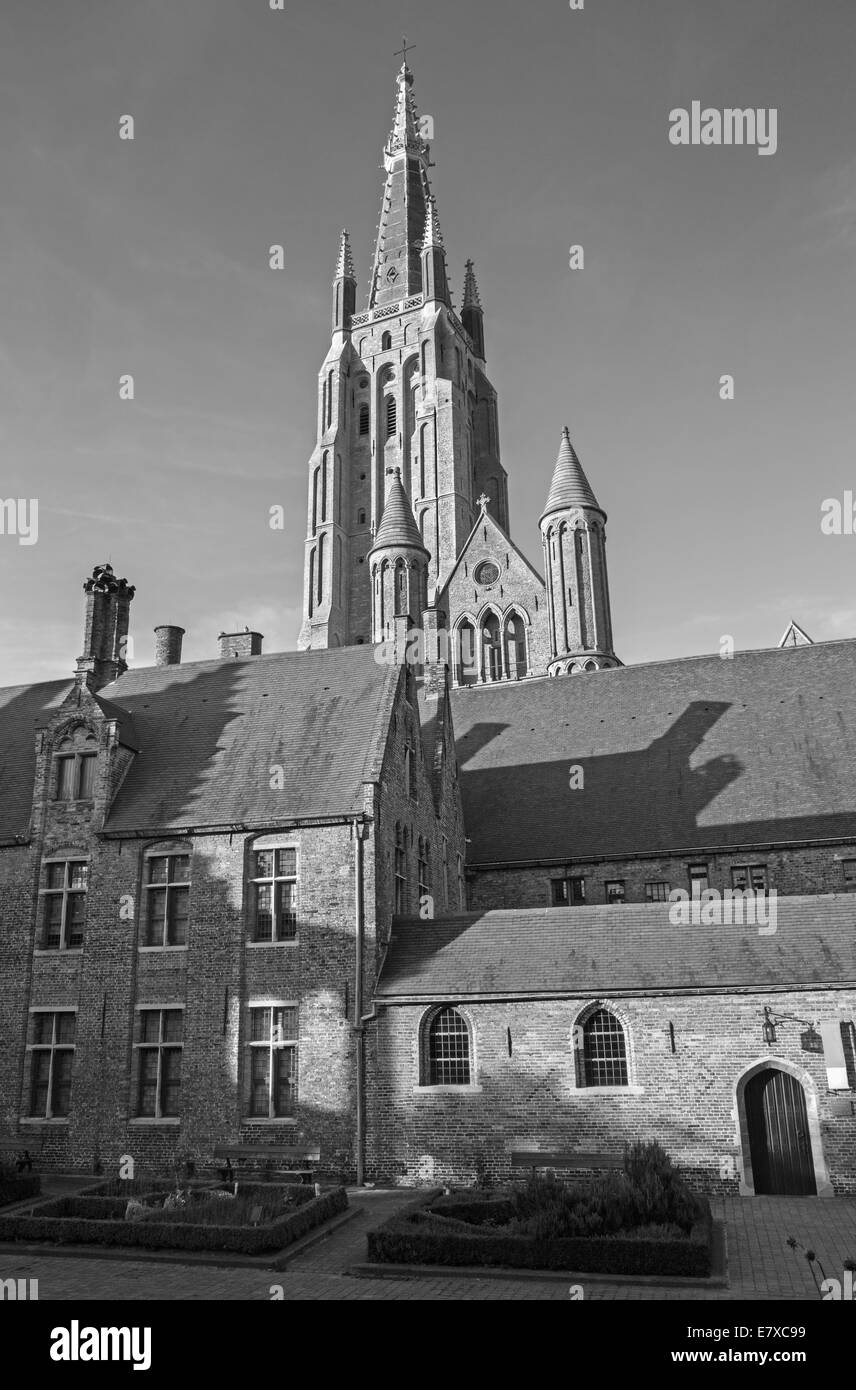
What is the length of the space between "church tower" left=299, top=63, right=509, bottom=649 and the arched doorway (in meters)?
55.2

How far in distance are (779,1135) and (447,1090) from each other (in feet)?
22.1

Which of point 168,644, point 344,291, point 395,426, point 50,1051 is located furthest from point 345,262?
point 50,1051

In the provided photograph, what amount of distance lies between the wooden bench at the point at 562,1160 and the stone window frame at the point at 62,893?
11841 millimetres

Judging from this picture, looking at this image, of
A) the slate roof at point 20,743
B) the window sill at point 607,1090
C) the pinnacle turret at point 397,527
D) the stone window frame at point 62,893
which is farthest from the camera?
the pinnacle turret at point 397,527

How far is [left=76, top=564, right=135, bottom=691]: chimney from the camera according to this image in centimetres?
3500

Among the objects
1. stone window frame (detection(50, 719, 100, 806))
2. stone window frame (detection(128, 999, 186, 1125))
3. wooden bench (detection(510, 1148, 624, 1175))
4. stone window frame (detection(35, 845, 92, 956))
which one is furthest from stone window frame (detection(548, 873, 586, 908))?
stone window frame (detection(50, 719, 100, 806))

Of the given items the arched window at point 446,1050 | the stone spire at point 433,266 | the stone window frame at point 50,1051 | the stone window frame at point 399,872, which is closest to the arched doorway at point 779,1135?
the arched window at point 446,1050

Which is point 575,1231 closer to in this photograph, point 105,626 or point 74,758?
point 74,758

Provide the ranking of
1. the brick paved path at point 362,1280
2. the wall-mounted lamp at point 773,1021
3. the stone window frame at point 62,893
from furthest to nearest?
the stone window frame at point 62,893
the wall-mounted lamp at point 773,1021
the brick paved path at point 362,1280

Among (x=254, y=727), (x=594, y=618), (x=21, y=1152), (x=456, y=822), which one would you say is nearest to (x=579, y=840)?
(x=456, y=822)

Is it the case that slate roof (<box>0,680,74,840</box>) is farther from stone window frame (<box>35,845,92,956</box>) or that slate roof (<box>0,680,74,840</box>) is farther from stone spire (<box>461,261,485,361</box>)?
stone spire (<box>461,261,485,361</box>)

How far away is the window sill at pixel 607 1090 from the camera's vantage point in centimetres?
2208

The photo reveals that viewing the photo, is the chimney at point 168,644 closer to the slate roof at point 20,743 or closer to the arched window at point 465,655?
the slate roof at point 20,743

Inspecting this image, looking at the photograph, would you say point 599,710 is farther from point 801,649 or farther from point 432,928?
point 432,928
